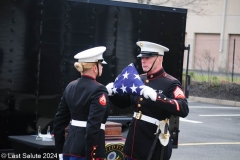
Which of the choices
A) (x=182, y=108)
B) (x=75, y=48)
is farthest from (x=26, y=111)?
(x=182, y=108)

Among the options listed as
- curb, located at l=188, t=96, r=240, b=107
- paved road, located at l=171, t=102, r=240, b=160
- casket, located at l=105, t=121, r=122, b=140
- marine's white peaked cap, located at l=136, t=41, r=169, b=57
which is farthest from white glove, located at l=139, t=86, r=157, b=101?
curb, located at l=188, t=96, r=240, b=107

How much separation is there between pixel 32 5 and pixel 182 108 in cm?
233

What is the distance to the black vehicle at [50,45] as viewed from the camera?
21.0 feet

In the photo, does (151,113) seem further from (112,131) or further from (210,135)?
(210,135)

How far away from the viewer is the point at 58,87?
6.82 metres

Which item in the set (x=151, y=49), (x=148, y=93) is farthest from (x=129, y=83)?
(x=151, y=49)

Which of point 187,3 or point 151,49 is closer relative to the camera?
point 151,49

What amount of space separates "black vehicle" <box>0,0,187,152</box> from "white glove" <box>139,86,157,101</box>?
77.5 inches

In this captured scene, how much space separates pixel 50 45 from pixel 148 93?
2.10 metres

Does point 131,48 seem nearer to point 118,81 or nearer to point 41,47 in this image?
point 41,47

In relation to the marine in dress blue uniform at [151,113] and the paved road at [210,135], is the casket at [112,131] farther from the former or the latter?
the paved road at [210,135]

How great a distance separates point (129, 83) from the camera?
5207 mm

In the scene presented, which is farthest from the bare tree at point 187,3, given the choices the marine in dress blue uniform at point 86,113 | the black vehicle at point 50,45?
the marine in dress blue uniform at point 86,113

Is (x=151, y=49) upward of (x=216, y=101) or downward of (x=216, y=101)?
upward
